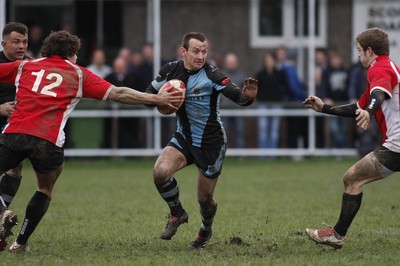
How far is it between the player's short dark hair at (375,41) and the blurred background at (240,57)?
10297 millimetres

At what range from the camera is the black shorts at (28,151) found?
27.3 ft

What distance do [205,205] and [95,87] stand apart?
63.9 inches

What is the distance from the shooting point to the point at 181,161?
911 cm

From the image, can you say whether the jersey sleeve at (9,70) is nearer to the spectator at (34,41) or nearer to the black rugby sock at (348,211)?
the black rugby sock at (348,211)

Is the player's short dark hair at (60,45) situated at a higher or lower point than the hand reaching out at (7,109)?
higher

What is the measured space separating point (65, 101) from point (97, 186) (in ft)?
23.8

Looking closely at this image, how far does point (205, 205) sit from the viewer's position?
913 centimetres

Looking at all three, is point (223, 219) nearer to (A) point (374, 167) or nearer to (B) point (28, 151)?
(A) point (374, 167)

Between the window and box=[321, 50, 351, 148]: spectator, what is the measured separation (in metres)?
1.05

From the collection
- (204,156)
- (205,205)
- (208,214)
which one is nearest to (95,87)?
(204,156)

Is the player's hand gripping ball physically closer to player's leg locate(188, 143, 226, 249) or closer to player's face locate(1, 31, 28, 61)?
player's leg locate(188, 143, 226, 249)

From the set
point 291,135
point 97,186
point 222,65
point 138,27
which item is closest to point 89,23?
point 138,27

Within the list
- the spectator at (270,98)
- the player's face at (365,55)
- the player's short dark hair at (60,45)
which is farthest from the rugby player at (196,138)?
the spectator at (270,98)

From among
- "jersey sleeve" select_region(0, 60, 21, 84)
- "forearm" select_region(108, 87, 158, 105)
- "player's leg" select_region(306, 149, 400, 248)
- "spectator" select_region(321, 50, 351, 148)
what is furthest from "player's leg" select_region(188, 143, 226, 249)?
"spectator" select_region(321, 50, 351, 148)
